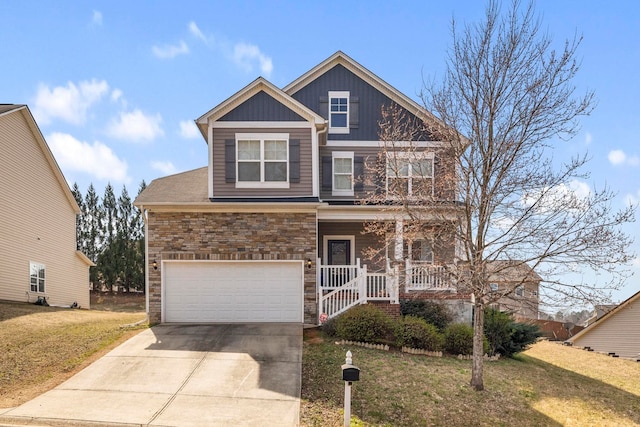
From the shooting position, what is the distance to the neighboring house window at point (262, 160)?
1483cm

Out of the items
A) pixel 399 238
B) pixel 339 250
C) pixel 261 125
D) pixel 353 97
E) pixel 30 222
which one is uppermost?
pixel 353 97

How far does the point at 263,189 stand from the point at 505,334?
8.67 m

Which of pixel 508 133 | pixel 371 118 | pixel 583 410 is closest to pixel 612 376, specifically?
pixel 583 410

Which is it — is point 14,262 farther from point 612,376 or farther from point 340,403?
point 612,376

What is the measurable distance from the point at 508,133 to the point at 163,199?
10240mm

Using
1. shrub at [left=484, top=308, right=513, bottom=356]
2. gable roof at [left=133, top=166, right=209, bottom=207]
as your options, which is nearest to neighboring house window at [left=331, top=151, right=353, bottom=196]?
gable roof at [left=133, top=166, right=209, bottom=207]

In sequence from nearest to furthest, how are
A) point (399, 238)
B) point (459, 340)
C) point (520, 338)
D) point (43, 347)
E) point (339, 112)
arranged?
point (43, 347)
point (459, 340)
point (399, 238)
point (520, 338)
point (339, 112)

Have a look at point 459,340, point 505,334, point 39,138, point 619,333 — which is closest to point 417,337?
point 459,340

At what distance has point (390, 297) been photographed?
540 inches

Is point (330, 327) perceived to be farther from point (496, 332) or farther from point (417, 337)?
point (496, 332)

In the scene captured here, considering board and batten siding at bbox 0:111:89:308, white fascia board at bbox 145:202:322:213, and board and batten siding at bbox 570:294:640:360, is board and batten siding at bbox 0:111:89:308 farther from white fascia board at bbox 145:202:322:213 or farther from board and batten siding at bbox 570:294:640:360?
board and batten siding at bbox 570:294:640:360

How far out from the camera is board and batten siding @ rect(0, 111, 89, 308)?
718 inches

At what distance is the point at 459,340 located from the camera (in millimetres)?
12328

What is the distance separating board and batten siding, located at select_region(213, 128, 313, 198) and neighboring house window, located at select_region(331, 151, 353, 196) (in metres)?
2.46
